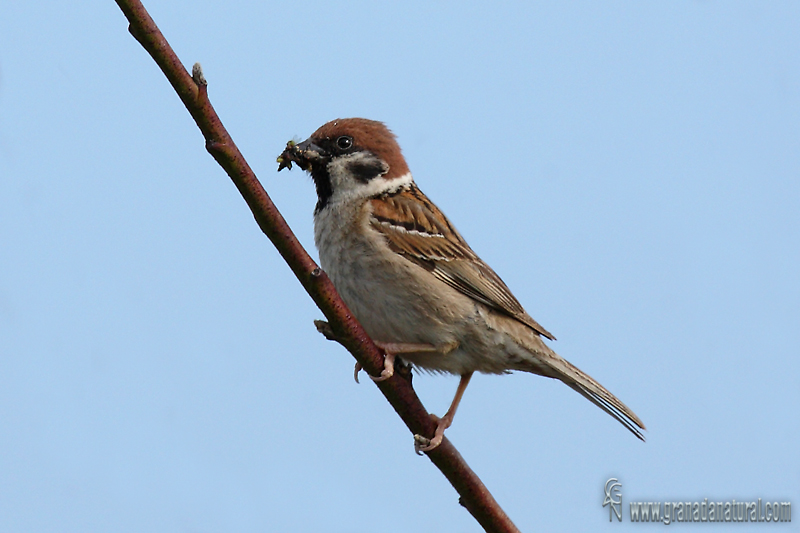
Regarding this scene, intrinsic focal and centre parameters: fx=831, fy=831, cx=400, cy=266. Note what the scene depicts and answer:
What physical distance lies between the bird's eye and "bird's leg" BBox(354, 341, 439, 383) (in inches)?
47.8

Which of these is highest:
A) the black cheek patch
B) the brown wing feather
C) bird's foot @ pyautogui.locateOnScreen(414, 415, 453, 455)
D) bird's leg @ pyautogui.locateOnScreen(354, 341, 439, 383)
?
the black cheek patch

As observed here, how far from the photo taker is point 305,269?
3.01 m

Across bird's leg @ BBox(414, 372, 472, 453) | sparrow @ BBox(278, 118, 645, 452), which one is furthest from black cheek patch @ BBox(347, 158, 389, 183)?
bird's leg @ BBox(414, 372, 472, 453)

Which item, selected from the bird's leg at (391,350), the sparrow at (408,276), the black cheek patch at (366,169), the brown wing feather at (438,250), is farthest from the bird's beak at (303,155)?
the bird's leg at (391,350)

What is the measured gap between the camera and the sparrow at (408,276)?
423cm

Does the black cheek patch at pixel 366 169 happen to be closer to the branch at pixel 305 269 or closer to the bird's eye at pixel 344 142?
the bird's eye at pixel 344 142

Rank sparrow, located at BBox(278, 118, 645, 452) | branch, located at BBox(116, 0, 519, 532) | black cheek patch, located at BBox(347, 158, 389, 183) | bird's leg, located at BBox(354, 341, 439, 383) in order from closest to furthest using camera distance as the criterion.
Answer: branch, located at BBox(116, 0, 519, 532)
bird's leg, located at BBox(354, 341, 439, 383)
sparrow, located at BBox(278, 118, 645, 452)
black cheek patch, located at BBox(347, 158, 389, 183)

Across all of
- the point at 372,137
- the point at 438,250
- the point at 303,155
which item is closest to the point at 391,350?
the point at 438,250

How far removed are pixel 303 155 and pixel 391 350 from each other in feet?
4.16

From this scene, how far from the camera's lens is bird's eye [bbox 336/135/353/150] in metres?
4.70

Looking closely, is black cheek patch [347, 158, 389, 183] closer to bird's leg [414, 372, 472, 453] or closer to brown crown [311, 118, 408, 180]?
brown crown [311, 118, 408, 180]

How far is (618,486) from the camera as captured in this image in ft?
13.8

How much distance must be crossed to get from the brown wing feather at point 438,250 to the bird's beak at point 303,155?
0.41 meters

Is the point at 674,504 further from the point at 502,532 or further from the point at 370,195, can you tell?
the point at 370,195
